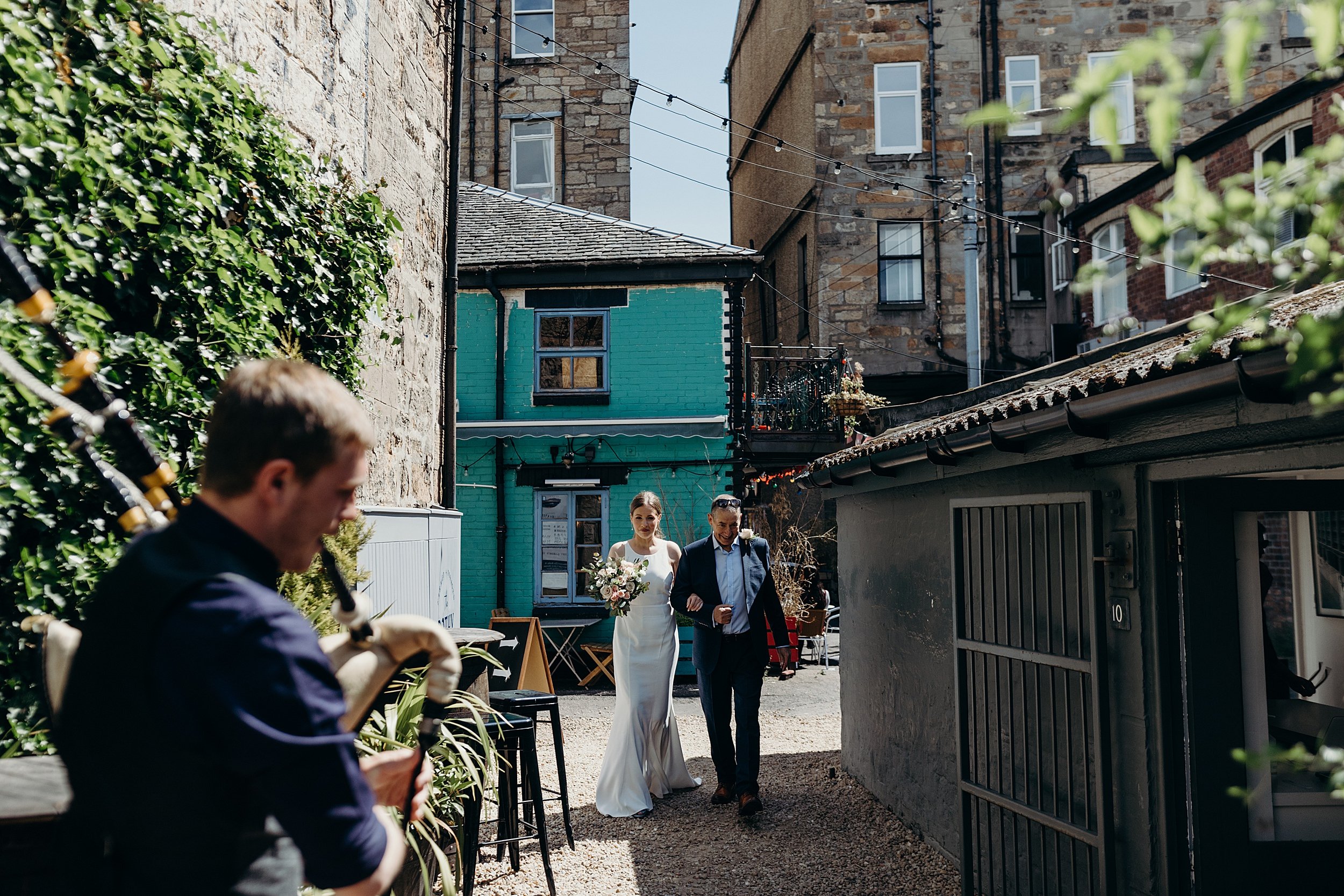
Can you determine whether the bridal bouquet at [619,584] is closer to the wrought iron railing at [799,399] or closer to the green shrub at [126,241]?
A: the green shrub at [126,241]

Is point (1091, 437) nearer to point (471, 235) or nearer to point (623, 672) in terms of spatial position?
point (623, 672)

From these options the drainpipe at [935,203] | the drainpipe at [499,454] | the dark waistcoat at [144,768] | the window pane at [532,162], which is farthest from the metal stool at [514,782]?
the drainpipe at [935,203]

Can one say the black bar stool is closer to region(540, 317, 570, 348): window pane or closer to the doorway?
the doorway

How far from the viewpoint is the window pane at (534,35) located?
1786 centimetres

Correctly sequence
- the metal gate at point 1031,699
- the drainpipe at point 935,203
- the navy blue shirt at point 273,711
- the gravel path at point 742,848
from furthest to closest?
the drainpipe at point 935,203 < the gravel path at point 742,848 < the metal gate at point 1031,699 < the navy blue shirt at point 273,711

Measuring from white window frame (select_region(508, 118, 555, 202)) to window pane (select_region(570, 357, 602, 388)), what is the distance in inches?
192

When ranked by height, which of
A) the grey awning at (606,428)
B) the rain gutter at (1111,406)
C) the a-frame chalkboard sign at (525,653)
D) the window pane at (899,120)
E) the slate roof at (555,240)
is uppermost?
the window pane at (899,120)

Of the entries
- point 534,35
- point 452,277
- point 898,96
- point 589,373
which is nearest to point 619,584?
point 452,277

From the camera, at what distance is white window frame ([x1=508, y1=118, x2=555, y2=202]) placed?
18.1 metres

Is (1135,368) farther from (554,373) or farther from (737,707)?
(554,373)

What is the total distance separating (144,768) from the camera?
1374 mm

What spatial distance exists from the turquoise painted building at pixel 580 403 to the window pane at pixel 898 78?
6.71m

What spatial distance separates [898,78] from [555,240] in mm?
8128

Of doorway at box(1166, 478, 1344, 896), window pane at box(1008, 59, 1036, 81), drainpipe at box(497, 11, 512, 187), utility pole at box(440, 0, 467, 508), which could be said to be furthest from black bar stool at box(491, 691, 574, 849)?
window pane at box(1008, 59, 1036, 81)
